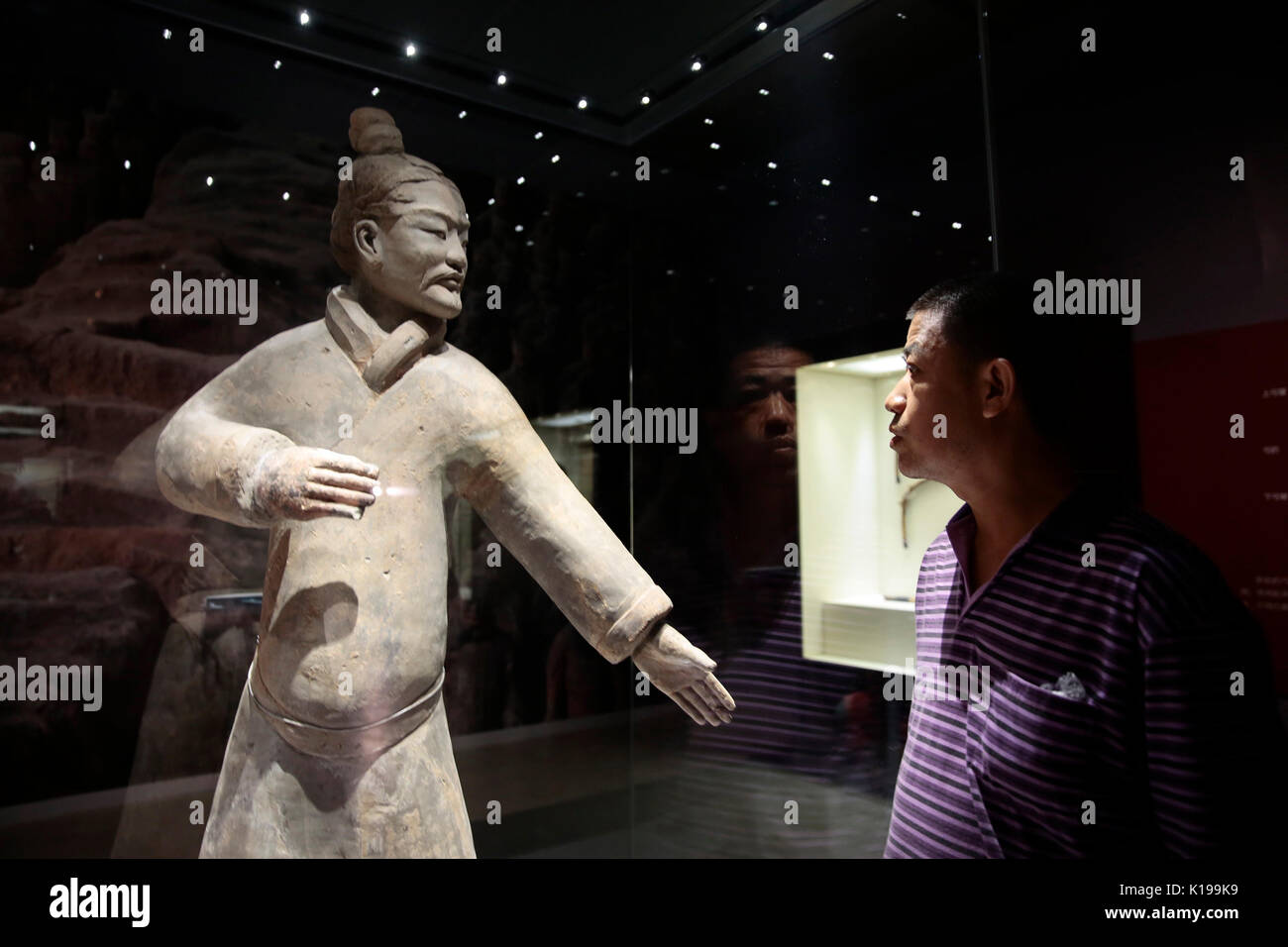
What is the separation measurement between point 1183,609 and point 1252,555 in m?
0.37

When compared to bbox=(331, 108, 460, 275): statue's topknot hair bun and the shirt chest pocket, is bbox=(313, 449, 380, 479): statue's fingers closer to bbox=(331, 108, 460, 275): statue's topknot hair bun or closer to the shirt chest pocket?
bbox=(331, 108, 460, 275): statue's topknot hair bun

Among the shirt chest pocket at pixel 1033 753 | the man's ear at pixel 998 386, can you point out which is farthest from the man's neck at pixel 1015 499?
the shirt chest pocket at pixel 1033 753

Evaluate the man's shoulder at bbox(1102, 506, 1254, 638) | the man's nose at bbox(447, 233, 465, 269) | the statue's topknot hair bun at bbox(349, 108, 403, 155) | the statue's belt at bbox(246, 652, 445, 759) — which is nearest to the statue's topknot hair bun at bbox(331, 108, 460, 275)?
the statue's topknot hair bun at bbox(349, 108, 403, 155)

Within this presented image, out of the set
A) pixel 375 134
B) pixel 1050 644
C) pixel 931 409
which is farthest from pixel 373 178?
pixel 1050 644

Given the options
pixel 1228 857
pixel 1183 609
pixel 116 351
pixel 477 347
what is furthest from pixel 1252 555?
pixel 116 351

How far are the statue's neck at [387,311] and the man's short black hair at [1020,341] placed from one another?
0.93 metres

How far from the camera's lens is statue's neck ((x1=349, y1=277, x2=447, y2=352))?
1.49 metres

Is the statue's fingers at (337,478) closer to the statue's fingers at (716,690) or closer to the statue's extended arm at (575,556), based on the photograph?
the statue's extended arm at (575,556)

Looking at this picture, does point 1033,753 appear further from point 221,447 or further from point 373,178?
point 373,178

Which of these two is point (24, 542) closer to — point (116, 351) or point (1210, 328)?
point (116, 351)

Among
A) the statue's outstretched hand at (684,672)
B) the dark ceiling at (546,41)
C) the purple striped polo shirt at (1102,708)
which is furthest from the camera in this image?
the dark ceiling at (546,41)

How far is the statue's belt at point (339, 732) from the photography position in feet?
4.30

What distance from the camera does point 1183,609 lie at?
1.08 meters

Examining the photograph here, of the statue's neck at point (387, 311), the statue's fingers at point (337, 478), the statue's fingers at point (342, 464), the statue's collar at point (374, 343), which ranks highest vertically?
the statue's neck at point (387, 311)
